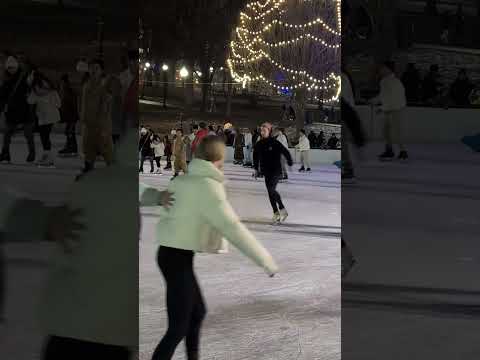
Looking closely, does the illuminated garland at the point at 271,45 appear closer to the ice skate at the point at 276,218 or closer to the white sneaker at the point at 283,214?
the ice skate at the point at 276,218

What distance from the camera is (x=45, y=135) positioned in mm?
2594

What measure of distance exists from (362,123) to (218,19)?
807mm

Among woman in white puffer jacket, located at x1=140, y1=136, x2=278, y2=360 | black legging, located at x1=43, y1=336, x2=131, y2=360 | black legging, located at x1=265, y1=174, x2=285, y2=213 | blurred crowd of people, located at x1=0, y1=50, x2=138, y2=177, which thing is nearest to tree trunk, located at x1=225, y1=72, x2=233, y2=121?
woman in white puffer jacket, located at x1=140, y1=136, x2=278, y2=360

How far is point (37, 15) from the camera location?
253 centimetres

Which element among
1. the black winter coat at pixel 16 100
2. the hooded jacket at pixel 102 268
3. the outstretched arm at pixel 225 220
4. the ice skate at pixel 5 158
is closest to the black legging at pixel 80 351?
the hooded jacket at pixel 102 268

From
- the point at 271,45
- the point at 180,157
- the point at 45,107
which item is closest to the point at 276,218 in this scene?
the point at 271,45

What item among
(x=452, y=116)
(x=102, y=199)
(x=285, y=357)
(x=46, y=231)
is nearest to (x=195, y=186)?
(x=102, y=199)

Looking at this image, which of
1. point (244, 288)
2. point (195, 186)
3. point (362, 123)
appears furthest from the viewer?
point (244, 288)

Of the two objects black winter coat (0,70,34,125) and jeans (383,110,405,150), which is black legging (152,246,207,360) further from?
jeans (383,110,405,150)

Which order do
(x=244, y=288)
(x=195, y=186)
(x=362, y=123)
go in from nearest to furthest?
1. (x=195, y=186)
2. (x=362, y=123)
3. (x=244, y=288)

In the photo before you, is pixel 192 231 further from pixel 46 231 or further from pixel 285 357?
pixel 285 357

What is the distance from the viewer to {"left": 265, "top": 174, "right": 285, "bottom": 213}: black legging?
3.92m

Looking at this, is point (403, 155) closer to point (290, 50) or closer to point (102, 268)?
point (290, 50)

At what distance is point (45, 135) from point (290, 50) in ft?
4.73
